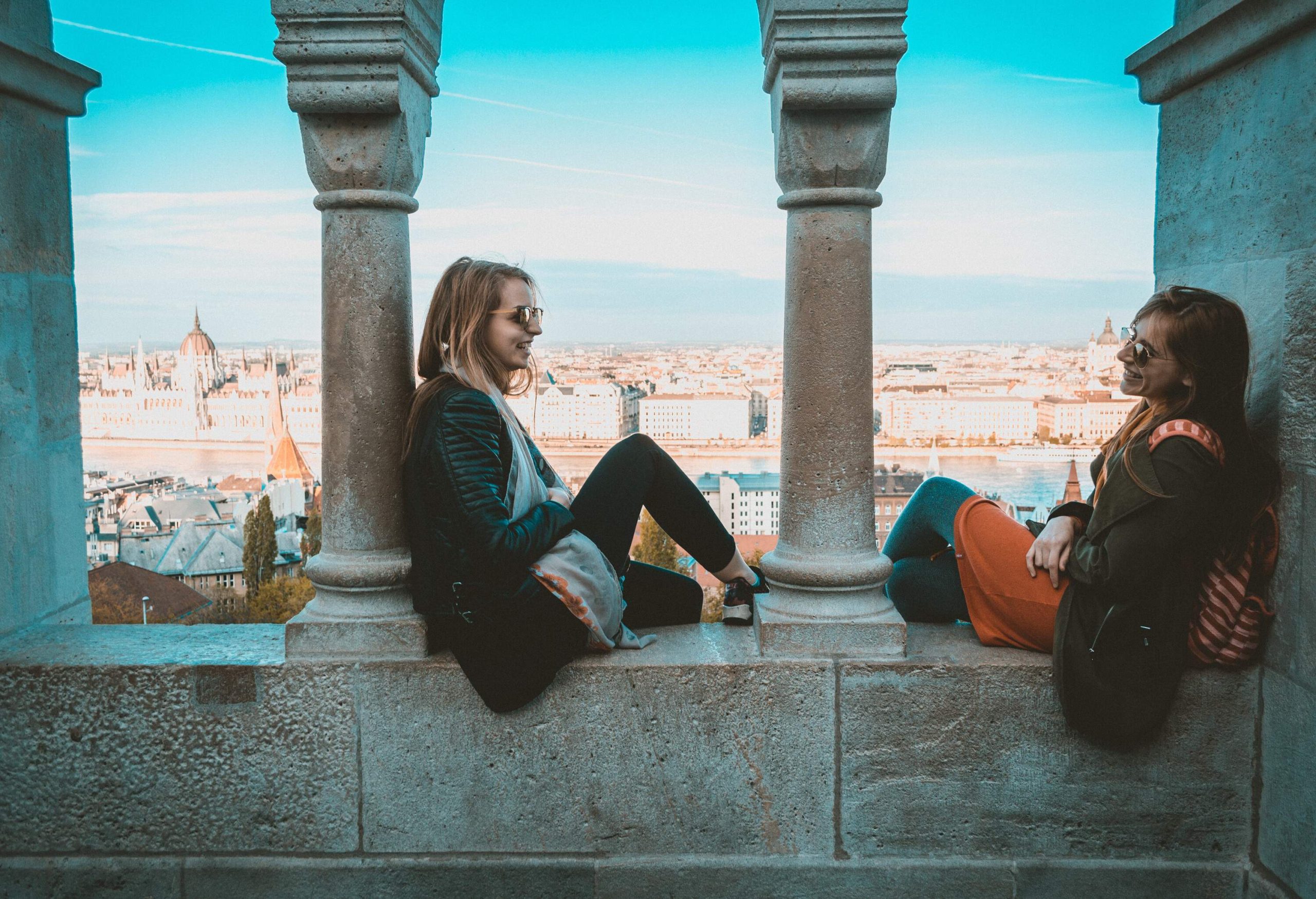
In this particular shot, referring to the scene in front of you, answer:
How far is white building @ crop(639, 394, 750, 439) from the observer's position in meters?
5.42

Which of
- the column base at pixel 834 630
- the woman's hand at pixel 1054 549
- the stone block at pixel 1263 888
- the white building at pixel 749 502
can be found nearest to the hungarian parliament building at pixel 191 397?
the white building at pixel 749 502

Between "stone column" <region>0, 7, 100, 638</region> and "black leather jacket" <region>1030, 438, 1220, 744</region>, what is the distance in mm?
2230

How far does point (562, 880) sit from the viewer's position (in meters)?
2.10

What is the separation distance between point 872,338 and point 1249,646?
3.03 feet

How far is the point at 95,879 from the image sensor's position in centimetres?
213

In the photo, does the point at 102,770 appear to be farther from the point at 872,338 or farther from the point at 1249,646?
the point at 1249,646

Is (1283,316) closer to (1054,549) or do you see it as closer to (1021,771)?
(1054,549)

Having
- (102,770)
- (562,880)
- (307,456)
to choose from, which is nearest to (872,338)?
(562,880)

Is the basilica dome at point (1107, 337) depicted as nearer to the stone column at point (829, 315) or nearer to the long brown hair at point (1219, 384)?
the long brown hair at point (1219, 384)

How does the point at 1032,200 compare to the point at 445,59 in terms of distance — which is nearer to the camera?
the point at 445,59

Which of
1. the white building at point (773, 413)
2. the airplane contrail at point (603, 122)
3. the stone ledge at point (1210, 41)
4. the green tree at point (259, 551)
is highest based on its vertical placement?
the airplane contrail at point (603, 122)

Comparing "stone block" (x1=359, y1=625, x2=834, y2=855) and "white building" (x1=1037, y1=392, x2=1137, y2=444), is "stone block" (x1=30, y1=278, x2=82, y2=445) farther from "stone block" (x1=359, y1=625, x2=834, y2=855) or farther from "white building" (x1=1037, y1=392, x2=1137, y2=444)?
"white building" (x1=1037, y1=392, x2=1137, y2=444)

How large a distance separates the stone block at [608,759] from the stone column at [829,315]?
15cm

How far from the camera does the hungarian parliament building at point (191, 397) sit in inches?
1029
